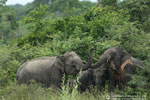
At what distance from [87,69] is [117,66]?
0.99 m

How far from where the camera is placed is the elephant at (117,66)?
11266 mm

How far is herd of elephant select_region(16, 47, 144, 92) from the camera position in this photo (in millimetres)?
11273

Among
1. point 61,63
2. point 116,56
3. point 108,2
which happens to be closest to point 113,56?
point 116,56

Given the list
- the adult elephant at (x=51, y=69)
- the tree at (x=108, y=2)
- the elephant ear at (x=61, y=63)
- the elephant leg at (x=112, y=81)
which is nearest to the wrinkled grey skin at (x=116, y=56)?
the elephant leg at (x=112, y=81)

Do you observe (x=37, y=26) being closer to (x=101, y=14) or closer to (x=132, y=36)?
(x=101, y=14)

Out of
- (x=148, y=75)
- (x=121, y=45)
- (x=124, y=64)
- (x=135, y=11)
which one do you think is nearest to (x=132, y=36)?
(x=121, y=45)

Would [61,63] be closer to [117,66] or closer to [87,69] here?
[87,69]

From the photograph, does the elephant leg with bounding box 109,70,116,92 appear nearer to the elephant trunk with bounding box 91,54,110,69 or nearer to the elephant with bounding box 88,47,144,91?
the elephant with bounding box 88,47,144,91

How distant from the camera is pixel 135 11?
1875cm

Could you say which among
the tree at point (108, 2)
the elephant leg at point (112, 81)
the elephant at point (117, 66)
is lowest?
the elephant leg at point (112, 81)

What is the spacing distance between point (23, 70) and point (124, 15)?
7334 mm

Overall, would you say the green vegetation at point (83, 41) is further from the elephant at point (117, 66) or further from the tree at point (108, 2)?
the elephant at point (117, 66)

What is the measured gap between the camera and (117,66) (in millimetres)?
11398

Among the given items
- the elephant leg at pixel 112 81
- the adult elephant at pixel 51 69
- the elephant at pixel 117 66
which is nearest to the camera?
the elephant at pixel 117 66
